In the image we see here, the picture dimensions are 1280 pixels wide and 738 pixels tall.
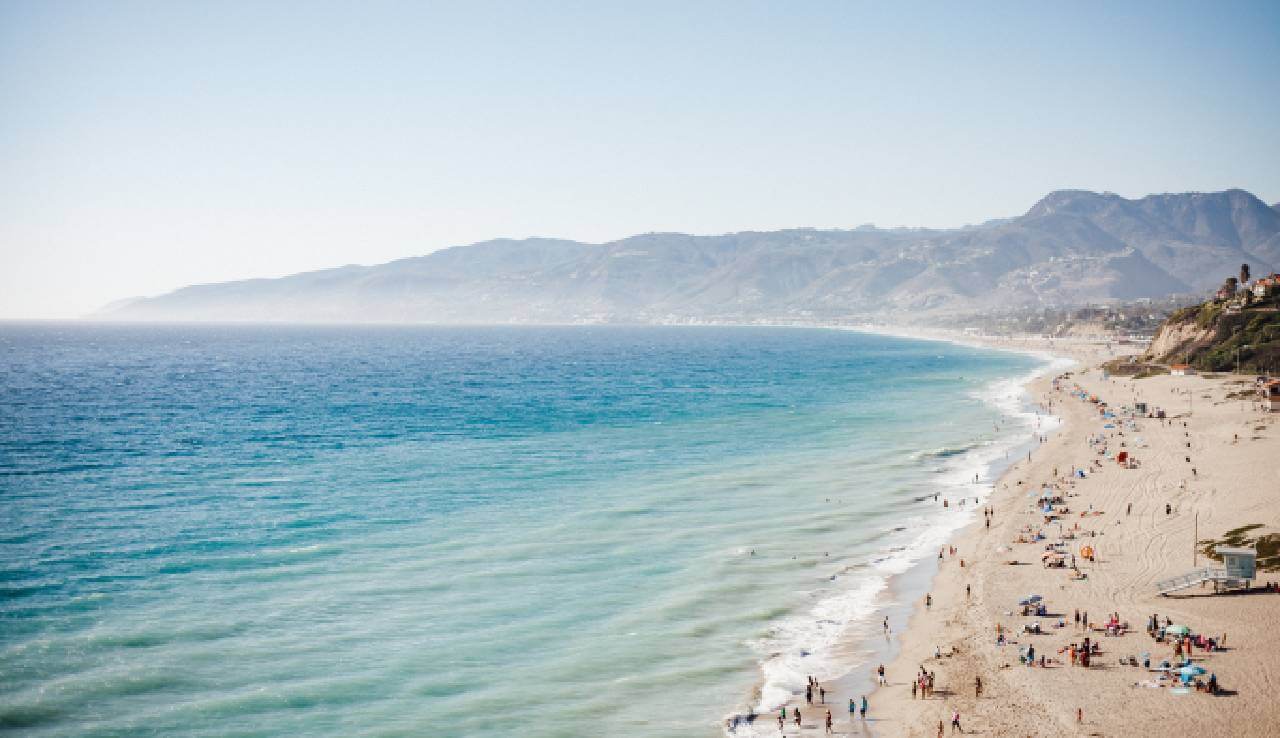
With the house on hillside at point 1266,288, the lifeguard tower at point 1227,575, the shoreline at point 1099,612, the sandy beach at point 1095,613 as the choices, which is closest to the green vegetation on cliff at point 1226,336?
the house on hillside at point 1266,288

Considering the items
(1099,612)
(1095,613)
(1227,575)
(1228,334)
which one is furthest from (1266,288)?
(1095,613)

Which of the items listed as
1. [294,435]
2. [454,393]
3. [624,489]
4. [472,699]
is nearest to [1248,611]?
[472,699]

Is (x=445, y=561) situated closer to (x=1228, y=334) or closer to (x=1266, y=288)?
A: (x=1228, y=334)

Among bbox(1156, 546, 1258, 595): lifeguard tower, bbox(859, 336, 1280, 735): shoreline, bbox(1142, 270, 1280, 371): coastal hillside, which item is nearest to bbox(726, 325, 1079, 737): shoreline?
bbox(859, 336, 1280, 735): shoreline

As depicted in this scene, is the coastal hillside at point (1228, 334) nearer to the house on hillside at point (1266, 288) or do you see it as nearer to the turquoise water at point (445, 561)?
the house on hillside at point (1266, 288)

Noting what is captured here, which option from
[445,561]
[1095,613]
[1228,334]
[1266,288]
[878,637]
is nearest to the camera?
[878,637]
